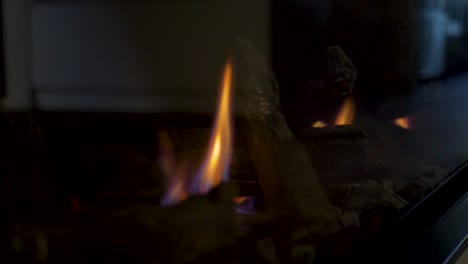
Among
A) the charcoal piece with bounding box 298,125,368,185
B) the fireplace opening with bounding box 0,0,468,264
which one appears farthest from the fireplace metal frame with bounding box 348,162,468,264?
the charcoal piece with bounding box 298,125,368,185

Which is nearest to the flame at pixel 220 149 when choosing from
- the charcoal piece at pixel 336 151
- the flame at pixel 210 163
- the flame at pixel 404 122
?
the flame at pixel 210 163

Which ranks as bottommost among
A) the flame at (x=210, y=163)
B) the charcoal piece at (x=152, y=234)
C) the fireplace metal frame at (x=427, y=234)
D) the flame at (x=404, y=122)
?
the fireplace metal frame at (x=427, y=234)

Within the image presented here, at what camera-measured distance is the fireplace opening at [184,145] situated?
23.9 inches

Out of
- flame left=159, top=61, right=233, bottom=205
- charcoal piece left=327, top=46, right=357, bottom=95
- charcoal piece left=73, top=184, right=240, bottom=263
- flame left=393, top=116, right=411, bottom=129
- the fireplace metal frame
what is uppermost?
charcoal piece left=327, top=46, right=357, bottom=95

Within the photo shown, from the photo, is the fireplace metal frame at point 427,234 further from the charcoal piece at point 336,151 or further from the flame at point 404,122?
the flame at point 404,122

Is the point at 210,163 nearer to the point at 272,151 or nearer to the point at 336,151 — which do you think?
the point at 272,151

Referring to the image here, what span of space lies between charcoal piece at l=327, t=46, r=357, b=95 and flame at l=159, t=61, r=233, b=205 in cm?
34

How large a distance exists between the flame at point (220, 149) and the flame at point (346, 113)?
0.39m

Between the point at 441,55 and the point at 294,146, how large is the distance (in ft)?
3.05

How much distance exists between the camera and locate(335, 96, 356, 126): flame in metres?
1.11

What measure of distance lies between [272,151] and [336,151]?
254 millimetres

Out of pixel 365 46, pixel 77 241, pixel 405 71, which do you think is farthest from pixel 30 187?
pixel 405 71

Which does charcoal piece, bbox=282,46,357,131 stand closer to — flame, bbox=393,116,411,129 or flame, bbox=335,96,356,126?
flame, bbox=335,96,356,126

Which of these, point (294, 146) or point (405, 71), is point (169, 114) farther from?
point (405, 71)
